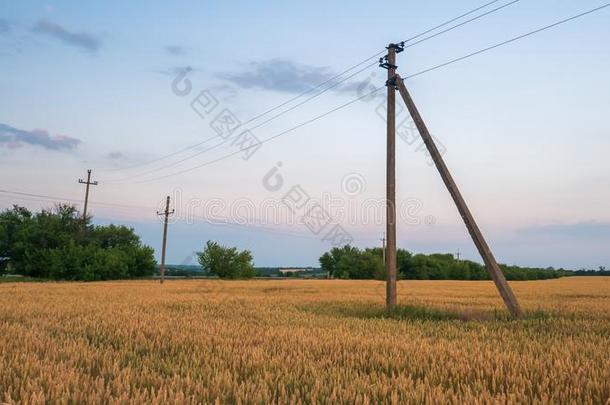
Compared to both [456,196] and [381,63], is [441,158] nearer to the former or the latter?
[456,196]

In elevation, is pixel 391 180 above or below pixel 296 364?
above

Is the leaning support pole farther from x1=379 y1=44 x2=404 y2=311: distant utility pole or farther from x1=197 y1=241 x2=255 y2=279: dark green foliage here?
x1=197 y1=241 x2=255 y2=279: dark green foliage

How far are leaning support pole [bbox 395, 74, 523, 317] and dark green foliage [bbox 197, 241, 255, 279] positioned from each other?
69953 millimetres

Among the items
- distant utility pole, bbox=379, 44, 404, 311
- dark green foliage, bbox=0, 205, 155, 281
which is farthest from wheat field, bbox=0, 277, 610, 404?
dark green foliage, bbox=0, 205, 155, 281

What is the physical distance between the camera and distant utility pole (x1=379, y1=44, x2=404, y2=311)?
16.1 m

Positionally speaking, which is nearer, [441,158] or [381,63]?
[441,158]

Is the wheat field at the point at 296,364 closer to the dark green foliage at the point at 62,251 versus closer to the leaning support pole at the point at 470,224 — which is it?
the leaning support pole at the point at 470,224

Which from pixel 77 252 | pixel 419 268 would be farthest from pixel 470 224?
pixel 419 268

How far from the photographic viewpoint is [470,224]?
14.5 meters

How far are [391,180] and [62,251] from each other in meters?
57.9

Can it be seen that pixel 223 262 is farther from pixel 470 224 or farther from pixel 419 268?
pixel 470 224

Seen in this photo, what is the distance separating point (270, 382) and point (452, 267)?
107923 mm

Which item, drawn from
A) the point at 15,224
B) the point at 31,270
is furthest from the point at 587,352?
the point at 15,224

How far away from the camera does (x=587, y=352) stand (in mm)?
7867
